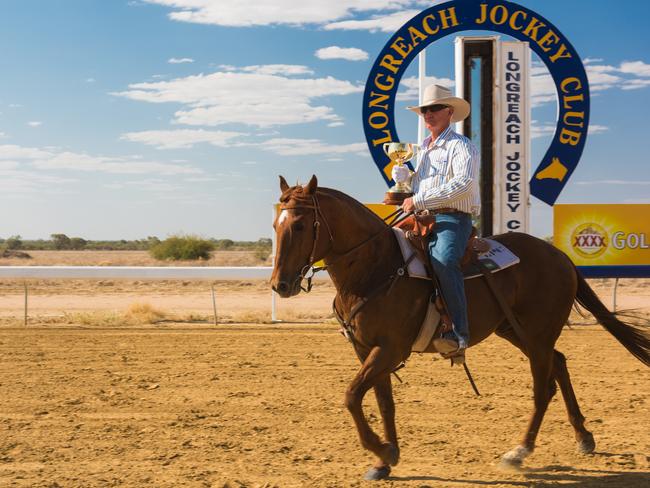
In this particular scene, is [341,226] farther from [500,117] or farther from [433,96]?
[500,117]

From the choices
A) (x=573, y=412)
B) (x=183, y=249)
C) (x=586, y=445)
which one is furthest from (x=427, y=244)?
(x=183, y=249)

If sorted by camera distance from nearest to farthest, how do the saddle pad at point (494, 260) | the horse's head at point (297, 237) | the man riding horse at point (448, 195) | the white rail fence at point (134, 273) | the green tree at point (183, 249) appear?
1. the horse's head at point (297, 237)
2. the man riding horse at point (448, 195)
3. the saddle pad at point (494, 260)
4. the white rail fence at point (134, 273)
5. the green tree at point (183, 249)

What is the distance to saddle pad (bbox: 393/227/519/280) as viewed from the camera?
5.43 m

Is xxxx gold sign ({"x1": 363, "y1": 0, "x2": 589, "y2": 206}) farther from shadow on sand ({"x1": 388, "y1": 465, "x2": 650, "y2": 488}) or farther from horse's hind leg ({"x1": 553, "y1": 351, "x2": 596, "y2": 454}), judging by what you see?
shadow on sand ({"x1": 388, "y1": 465, "x2": 650, "y2": 488})

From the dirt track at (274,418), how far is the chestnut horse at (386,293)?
458 mm

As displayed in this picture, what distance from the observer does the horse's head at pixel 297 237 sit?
15.9 ft

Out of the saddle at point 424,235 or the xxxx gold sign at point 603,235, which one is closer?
the saddle at point 424,235

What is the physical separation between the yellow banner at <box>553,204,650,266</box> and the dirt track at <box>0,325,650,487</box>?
3084mm

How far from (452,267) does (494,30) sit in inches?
372

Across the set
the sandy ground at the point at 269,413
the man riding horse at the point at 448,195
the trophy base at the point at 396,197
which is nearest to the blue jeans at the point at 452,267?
the man riding horse at the point at 448,195

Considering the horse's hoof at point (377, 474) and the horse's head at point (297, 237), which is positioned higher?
the horse's head at point (297, 237)

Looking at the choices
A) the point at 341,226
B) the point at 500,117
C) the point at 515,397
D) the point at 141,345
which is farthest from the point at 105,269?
the point at 341,226

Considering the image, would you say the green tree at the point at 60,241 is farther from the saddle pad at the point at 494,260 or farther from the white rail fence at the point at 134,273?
the saddle pad at the point at 494,260

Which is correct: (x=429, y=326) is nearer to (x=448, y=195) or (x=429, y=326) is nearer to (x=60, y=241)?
(x=448, y=195)
